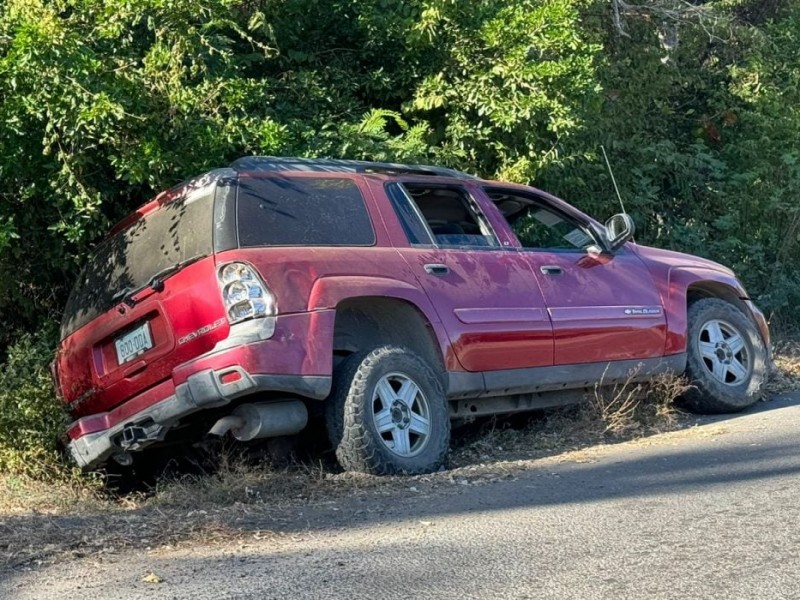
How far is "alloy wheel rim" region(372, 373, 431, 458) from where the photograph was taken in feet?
20.0

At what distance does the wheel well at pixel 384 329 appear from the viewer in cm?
645

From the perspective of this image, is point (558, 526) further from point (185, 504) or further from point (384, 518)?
point (185, 504)

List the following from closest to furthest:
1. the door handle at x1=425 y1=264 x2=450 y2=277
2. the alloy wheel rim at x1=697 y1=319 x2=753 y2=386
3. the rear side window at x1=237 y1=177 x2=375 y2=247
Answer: the rear side window at x1=237 y1=177 x2=375 y2=247, the door handle at x1=425 y1=264 x2=450 y2=277, the alloy wheel rim at x1=697 y1=319 x2=753 y2=386

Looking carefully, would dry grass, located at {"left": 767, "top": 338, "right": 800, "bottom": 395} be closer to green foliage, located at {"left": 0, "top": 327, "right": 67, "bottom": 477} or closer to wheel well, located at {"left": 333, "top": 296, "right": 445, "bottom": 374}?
wheel well, located at {"left": 333, "top": 296, "right": 445, "bottom": 374}

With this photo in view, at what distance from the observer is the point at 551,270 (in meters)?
7.39

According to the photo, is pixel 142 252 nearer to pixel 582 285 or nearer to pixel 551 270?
pixel 551 270

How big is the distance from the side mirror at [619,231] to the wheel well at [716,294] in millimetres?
1073

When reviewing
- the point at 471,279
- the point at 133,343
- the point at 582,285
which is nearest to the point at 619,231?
the point at 582,285

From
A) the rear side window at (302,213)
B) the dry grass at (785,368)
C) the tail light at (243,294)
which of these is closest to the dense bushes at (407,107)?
the dry grass at (785,368)

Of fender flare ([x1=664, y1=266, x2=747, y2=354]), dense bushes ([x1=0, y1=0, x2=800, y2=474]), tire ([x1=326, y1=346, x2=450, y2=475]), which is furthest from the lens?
fender flare ([x1=664, y1=266, x2=747, y2=354])

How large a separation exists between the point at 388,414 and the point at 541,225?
8.27 ft

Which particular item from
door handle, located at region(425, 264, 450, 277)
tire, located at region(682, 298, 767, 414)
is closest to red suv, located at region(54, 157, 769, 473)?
door handle, located at region(425, 264, 450, 277)

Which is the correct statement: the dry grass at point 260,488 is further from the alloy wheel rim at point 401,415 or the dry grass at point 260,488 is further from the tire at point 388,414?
the alloy wheel rim at point 401,415

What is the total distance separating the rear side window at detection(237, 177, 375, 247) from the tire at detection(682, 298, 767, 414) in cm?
306
